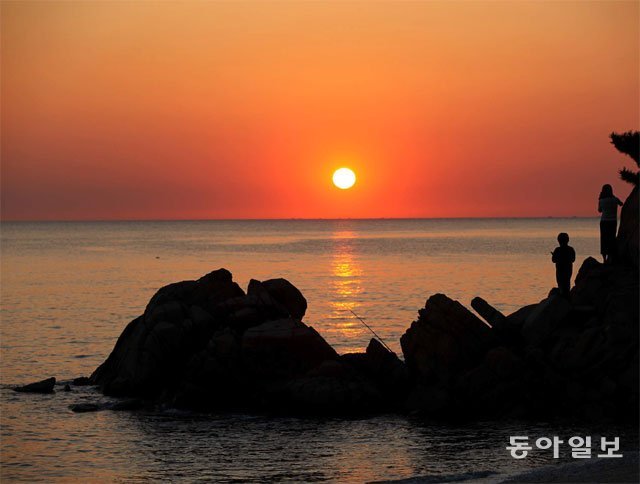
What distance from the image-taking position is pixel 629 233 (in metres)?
33.9

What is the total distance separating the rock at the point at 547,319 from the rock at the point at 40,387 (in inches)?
709

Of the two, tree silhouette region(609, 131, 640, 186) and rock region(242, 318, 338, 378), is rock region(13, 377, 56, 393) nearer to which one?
rock region(242, 318, 338, 378)

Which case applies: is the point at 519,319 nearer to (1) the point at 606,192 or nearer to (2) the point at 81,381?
(1) the point at 606,192

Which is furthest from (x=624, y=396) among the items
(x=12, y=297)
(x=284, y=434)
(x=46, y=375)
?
(x=12, y=297)

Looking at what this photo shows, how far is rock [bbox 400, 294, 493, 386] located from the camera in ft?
105

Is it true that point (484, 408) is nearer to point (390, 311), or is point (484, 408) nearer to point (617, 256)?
point (617, 256)

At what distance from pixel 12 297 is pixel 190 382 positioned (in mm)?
45207

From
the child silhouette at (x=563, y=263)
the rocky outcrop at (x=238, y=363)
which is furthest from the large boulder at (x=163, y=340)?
the child silhouette at (x=563, y=263)

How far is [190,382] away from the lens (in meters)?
33.4

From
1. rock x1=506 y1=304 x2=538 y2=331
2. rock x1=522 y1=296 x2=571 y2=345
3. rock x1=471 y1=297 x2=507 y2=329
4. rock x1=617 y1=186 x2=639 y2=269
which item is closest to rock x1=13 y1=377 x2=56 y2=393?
rock x1=471 y1=297 x2=507 y2=329

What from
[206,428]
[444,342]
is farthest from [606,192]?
[206,428]

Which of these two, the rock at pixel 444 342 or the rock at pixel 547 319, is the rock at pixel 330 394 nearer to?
the rock at pixel 444 342

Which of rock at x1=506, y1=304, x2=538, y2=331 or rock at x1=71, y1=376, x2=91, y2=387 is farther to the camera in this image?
rock at x1=71, y1=376, x2=91, y2=387

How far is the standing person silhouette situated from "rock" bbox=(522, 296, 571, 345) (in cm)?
288
